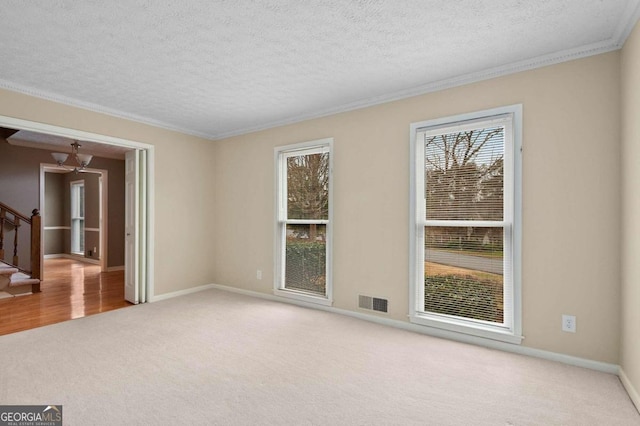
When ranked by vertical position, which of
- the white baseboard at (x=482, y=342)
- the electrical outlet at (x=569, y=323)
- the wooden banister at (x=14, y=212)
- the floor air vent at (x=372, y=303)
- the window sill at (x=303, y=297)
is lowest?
the white baseboard at (x=482, y=342)

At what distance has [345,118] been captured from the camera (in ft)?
13.1

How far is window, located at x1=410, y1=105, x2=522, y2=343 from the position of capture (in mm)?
2965

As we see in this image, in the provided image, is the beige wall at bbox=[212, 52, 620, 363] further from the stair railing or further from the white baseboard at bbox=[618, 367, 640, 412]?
the stair railing

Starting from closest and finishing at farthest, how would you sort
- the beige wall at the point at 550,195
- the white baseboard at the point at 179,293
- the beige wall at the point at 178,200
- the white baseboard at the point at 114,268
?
the beige wall at the point at 550,195 < the beige wall at the point at 178,200 < the white baseboard at the point at 179,293 < the white baseboard at the point at 114,268

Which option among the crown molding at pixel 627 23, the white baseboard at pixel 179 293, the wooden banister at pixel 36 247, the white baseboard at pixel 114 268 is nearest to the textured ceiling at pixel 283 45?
the crown molding at pixel 627 23

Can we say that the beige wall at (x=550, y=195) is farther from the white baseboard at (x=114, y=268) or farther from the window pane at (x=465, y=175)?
the white baseboard at (x=114, y=268)

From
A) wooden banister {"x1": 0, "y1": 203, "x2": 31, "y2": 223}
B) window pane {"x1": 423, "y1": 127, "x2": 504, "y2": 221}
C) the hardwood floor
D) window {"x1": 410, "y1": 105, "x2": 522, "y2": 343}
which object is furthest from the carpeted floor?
wooden banister {"x1": 0, "y1": 203, "x2": 31, "y2": 223}

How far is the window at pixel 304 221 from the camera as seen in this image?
422 cm

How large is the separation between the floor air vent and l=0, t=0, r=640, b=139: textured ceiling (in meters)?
2.23

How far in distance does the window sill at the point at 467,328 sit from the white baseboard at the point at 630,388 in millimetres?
653

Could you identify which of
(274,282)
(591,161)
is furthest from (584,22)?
(274,282)

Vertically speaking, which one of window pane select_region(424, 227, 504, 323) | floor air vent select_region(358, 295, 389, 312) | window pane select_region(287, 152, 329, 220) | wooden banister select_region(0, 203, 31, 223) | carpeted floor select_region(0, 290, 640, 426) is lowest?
carpeted floor select_region(0, 290, 640, 426)

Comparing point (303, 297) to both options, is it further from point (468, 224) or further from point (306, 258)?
point (468, 224)

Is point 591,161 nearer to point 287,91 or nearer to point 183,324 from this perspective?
point 287,91
